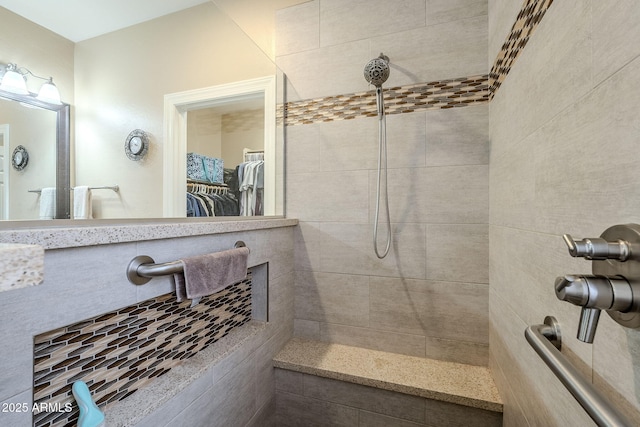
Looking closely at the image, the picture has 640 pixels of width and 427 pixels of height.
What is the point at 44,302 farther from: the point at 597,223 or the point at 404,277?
the point at 404,277

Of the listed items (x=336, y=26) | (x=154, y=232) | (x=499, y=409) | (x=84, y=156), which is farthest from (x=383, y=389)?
(x=336, y=26)

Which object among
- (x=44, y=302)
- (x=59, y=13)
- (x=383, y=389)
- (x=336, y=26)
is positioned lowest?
(x=383, y=389)

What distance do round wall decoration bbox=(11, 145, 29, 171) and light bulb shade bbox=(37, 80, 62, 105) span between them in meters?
0.15

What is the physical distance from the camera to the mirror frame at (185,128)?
1124 mm

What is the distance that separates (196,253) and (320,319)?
99 cm

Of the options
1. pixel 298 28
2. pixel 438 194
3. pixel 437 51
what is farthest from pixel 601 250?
pixel 298 28

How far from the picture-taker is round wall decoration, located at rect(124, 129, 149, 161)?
0.96 m

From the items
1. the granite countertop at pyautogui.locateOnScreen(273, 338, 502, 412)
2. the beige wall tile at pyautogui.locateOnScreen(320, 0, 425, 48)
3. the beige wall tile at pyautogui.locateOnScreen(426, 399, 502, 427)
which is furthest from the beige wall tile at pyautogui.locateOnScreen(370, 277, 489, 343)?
the beige wall tile at pyautogui.locateOnScreen(320, 0, 425, 48)

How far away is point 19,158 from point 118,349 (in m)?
0.56

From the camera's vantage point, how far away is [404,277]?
1.52 m

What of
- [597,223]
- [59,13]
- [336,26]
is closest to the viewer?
[597,223]

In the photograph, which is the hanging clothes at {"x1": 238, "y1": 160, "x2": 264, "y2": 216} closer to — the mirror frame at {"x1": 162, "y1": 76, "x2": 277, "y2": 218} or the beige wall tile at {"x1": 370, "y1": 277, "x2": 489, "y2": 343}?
the mirror frame at {"x1": 162, "y1": 76, "x2": 277, "y2": 218}

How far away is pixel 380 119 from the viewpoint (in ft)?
4.78

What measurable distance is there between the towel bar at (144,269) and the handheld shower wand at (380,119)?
1022 mm
